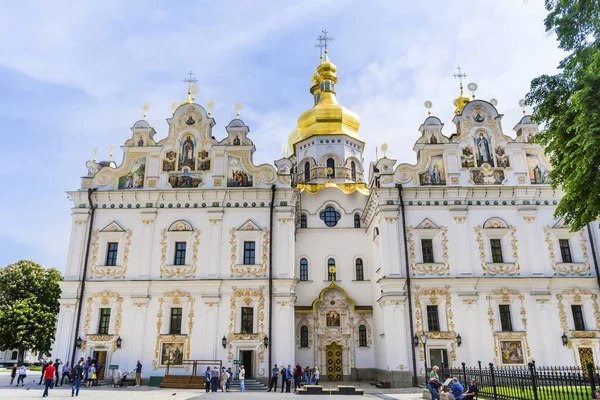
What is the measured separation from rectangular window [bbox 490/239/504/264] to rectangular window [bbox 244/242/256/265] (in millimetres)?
12989

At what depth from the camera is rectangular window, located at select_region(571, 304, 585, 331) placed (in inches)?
985

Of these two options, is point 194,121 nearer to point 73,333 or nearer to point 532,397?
point 73,333

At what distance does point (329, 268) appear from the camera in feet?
99.2

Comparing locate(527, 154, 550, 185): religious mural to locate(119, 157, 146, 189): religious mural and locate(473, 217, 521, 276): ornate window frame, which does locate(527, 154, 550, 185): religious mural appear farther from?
locate(119, 157, 146, 189): religious mural

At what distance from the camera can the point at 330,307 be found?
28844mm

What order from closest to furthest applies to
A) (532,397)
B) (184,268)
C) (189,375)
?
1. (532,397)
2. (189,375)
3. (184,268)

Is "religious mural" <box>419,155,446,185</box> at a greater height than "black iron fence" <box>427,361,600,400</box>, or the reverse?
"religious mural" <box>419,155,446,185</box>

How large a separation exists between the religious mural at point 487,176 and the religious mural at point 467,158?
437 mm

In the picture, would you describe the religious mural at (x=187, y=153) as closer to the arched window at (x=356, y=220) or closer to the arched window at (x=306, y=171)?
the arched window at (x=356, y=220)

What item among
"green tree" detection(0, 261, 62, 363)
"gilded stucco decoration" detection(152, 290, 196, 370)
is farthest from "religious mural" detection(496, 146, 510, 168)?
"green tree" detection(0, 261, 62, 363)

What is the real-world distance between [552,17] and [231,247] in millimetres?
18273

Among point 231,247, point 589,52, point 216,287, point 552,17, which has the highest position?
point 552,17

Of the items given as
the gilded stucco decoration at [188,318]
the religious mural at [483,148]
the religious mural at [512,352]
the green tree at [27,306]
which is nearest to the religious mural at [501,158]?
the religious mural at [483,148]

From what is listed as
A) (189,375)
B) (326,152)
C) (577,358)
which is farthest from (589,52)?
(326,152)
